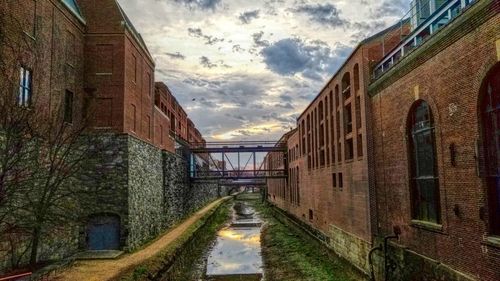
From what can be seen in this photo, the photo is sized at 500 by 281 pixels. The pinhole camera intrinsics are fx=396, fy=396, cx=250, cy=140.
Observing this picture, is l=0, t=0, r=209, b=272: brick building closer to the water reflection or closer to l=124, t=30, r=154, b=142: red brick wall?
l=124, t=30, r=154, b=142: red brick wall

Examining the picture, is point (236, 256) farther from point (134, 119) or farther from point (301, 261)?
point (134, 119)

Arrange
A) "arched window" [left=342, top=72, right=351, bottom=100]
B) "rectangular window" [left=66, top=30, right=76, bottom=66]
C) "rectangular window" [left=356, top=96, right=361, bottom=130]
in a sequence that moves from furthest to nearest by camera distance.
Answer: "arched window" [left=342, top=72, right=351, bottom=100] → "rectangular window" [left=66, top=30, right=76, bottom=66] → "rectangular window" [left=356, top=96, right=361, bottom=130]

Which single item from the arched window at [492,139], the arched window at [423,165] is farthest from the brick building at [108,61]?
the arched window at [492,139]

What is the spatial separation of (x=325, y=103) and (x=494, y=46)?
17.0m

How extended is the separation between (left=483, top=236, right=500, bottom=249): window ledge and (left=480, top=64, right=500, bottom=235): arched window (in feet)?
0.52

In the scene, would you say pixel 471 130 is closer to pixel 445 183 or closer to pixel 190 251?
pixel 445 183

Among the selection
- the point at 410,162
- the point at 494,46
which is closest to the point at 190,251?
the point at 410,162

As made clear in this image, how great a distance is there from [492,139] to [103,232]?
1658 centimetres

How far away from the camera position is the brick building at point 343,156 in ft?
55.2

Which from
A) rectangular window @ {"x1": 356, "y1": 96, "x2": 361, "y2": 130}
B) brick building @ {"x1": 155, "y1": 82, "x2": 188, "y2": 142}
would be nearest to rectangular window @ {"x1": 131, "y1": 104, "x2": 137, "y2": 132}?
rectangular window @ {"x1": 356, "y1": 96, "x2": 361, "y2": 130}

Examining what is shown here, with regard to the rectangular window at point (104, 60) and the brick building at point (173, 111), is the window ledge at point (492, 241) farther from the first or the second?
the brick building at point (173, 111)

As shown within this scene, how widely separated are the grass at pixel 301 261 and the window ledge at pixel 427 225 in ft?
16.7

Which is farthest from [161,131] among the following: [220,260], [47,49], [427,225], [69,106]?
[427,225]

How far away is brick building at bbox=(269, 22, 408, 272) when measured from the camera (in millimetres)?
16812
